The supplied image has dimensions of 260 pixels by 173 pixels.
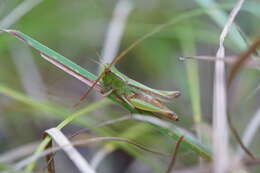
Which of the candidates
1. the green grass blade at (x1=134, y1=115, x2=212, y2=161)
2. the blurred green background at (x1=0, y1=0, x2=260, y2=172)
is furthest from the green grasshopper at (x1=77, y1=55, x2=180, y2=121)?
the blurred green background at (x1=0, y1=0, x2=260, y2=172)

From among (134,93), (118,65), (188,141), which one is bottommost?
(118,65)

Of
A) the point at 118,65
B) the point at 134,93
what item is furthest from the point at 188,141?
the point at 118,65

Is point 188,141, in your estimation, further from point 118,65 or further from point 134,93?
point 118,65

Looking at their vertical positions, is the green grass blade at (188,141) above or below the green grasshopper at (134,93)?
below

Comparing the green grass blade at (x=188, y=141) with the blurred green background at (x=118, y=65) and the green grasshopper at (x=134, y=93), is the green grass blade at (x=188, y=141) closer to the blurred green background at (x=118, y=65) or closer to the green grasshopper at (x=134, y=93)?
the green grasshopper at (x=134, y=93)

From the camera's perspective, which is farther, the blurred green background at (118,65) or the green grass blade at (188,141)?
the blurred green background at (118,65)

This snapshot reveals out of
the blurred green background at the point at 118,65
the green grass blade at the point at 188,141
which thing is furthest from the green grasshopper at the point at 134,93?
the blurred green background at the point at 118,65

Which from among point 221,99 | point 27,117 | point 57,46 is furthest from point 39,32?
point 221,99

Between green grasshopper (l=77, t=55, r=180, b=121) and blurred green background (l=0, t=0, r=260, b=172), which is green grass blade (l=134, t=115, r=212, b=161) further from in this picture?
blurred green background (l=0, t=0, r=260, b=172)
